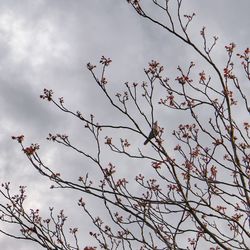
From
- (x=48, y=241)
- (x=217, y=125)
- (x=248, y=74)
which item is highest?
(x=248, y=74)

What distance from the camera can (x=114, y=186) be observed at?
18.4 ft

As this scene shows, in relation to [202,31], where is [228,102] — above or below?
below

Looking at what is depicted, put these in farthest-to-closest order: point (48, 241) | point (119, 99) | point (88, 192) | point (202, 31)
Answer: point (202, 31), point (119, 99), point (48, 241), point (88, 192)

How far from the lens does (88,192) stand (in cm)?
495

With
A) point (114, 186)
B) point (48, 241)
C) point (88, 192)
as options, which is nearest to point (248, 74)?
point (114, 186)

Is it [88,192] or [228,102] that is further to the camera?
[228,102]

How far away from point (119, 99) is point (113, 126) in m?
1.05

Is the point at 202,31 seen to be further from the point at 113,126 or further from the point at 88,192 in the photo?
the point at 88,192

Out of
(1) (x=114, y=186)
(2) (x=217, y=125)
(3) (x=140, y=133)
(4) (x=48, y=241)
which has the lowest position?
(4) (x=48, y=241)

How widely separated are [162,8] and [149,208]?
9.52 ft

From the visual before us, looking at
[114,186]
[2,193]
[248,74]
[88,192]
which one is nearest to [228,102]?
[248,74]

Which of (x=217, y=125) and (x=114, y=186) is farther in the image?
(x=217, y=125)

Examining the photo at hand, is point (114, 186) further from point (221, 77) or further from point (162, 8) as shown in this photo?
point (162, 8)

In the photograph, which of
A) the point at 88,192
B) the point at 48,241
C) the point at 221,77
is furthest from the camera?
the point at 221,77
